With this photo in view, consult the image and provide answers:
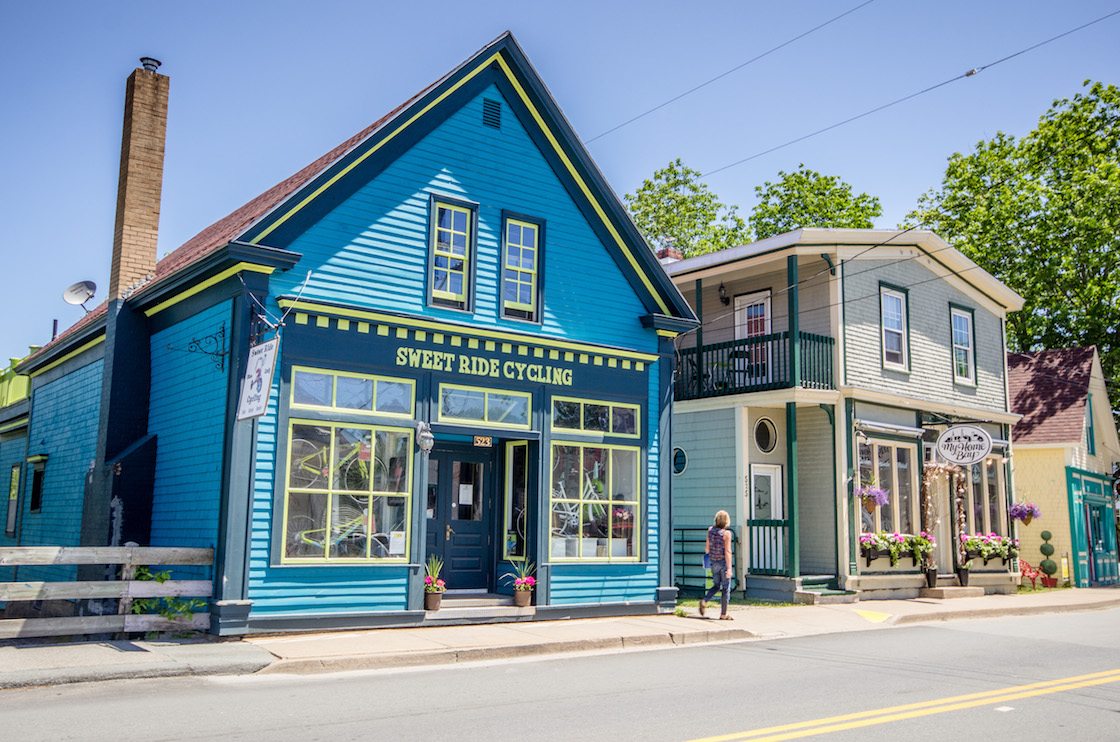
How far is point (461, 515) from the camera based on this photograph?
598 inches

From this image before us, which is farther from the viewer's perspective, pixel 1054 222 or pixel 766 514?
pixel 1054 222

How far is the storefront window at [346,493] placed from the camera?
1238 centimetres

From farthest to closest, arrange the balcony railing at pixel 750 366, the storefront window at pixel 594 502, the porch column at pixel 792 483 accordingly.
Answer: the balcony railing at pixel 750 366 < the porch column at pixel 792 483 < the storefront window at pixel 594 502

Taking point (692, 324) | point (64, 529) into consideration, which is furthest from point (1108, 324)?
point (64, 529)

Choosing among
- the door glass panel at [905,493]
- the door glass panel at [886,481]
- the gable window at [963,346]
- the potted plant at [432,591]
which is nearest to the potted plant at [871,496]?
the door glass panel at [886,481]

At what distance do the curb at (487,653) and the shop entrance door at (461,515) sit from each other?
3.09m

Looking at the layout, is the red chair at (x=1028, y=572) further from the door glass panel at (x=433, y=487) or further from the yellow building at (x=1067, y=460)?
the door glass panel at (x=433, y=487)

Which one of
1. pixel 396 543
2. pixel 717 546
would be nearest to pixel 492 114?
pixel 396 543

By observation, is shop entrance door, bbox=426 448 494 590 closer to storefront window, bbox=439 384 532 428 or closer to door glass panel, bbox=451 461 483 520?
door glass panel, bbox=451 461 483 520

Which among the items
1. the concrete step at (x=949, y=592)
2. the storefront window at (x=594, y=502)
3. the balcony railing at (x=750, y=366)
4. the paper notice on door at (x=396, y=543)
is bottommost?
the concrete step at (x=949, y=592)

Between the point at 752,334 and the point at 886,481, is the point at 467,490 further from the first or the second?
the point at 886,481

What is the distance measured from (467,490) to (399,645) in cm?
413

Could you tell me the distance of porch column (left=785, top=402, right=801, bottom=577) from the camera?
62.3 feet

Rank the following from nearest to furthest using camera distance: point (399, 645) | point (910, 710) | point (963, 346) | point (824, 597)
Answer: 1. point (910, 710)
2. point (399, 645)
3. point (824, 597)
4. point (963, 346)
